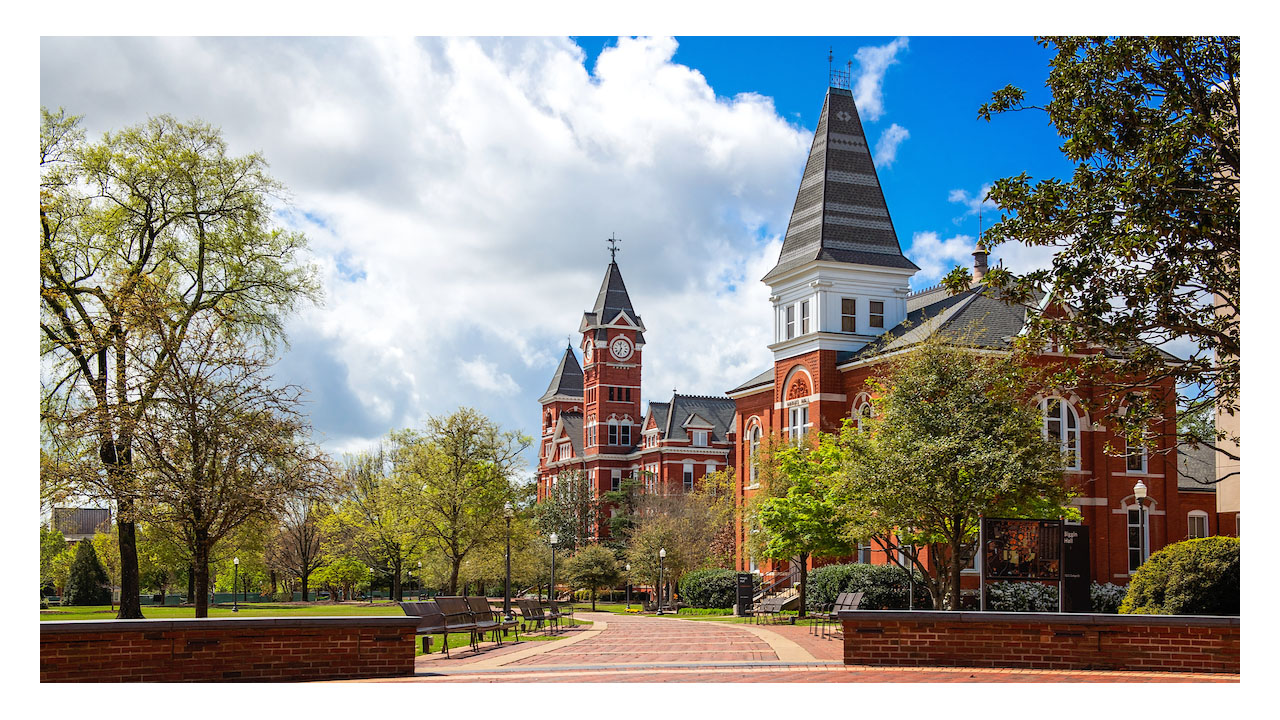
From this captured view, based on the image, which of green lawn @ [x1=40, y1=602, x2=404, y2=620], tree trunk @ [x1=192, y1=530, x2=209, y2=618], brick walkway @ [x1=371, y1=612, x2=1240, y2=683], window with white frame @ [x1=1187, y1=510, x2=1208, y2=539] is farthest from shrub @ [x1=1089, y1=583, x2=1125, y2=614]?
tree trunk @ [x1=192, y1=530, x2=209, y2=618]

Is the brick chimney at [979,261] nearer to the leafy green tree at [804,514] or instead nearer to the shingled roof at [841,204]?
the shingled roof at [841,204]

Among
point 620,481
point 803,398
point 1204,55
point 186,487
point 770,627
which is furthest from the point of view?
point 620,481

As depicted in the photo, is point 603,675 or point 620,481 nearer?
point 603,675

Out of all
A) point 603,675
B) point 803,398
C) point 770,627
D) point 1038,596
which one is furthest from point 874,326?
point 603,675

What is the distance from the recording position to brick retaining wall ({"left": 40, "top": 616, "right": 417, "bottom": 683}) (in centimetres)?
1134

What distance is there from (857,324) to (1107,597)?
1403 cm

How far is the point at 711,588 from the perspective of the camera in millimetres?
42844

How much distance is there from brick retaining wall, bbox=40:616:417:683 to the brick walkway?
563mm

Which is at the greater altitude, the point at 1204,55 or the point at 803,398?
the point at 1204,55

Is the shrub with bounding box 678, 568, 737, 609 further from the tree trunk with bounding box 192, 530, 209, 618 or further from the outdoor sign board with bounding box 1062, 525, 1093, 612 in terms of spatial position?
the outdoor sign board with bounding box 1062, 525, 1093, 612

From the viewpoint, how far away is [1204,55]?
1404 centimetres

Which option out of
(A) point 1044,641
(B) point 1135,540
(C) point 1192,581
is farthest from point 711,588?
(A) point 1044,641
